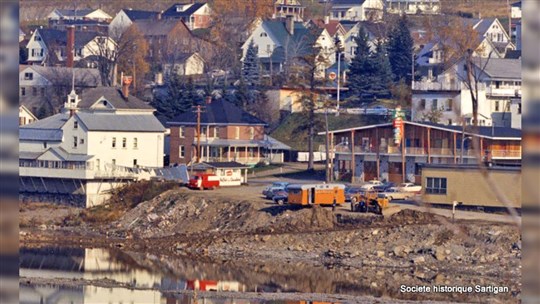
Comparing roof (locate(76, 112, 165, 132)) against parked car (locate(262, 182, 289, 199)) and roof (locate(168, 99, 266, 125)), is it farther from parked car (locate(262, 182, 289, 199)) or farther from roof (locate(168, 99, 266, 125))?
parked car (locate(262, 182, 289, 199))

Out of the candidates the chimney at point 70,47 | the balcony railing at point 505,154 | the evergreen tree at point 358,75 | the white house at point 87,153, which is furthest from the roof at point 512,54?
the chimney at point 70,47

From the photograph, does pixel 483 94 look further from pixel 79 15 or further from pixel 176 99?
pixel 79 15

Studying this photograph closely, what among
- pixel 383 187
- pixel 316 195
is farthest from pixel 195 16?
pixel 316 195

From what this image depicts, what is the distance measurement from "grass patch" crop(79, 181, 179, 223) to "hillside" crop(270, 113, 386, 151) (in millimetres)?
10270

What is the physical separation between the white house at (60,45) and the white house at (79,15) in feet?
34.6

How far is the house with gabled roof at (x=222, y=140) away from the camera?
147ft

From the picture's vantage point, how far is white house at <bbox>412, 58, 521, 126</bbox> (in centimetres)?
4625

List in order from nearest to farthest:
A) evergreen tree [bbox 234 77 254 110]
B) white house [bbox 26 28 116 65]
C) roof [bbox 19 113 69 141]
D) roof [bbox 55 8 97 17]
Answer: roof [bbox 19 113 69 141] → evergreen tree [bbox 234 77 254 110] → white house [bbox 26 28 116 65] → roof [bbox 55 8 97 17]

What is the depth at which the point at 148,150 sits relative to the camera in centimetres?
4144

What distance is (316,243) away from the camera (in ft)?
96.8

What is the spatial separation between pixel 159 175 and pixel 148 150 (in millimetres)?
2617

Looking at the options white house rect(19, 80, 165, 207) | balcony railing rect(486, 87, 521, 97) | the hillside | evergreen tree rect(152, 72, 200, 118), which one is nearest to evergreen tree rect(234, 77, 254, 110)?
evergreen tree rect(152, 72, 200, 118)

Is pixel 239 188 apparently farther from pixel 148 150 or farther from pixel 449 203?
pixel 449 203

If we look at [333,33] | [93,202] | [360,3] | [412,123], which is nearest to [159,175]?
[93,202]
